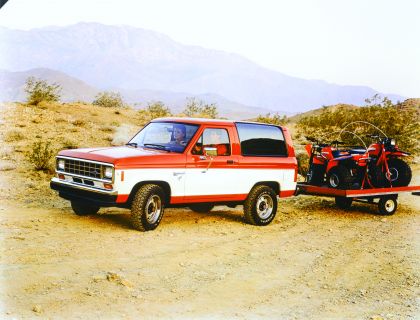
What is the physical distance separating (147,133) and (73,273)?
3.87 meters

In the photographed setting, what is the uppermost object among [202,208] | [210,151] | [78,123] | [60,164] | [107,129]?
[78,123]

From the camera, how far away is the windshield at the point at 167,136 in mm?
8789

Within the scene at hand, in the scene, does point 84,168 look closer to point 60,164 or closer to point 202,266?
point 60,164

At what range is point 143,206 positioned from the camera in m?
7.98

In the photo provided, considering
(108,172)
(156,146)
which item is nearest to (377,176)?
(156,146)

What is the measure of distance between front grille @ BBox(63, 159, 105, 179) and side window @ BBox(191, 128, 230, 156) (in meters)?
1.61

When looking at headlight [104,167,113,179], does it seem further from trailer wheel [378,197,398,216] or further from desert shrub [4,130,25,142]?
desert shrub [4,130,25,142]

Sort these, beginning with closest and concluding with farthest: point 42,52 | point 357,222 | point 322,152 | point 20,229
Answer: point 20,229
point 357,222
point 322,152
point 42,52

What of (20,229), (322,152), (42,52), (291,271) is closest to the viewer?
(291,271)

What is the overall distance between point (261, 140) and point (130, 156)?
9.34ft

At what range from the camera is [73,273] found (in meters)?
5.91

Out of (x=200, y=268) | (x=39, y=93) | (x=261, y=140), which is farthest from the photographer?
(x=39, y=93)

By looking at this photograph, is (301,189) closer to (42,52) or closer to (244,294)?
(244,294)

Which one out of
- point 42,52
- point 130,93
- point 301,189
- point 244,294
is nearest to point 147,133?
point 301,189
